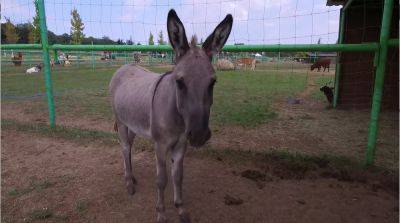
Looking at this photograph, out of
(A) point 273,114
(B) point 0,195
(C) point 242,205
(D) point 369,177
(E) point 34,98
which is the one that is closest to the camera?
(C) point 242,205

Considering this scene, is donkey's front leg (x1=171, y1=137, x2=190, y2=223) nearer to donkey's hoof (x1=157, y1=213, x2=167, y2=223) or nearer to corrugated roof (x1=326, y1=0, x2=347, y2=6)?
donkey's hoof (x1=157, y1=213, x2=167, y2=223)

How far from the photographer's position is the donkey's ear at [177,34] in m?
2.50

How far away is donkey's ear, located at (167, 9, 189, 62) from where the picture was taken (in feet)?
8.19

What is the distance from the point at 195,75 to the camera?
7.61 ft

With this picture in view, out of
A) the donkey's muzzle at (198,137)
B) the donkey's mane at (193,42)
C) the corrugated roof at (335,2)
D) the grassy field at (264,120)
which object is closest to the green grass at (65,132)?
the grassy field at (264,120)

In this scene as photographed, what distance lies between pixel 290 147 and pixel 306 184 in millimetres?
1394

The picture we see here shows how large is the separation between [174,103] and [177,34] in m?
0.59

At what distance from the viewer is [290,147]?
5.17 meters

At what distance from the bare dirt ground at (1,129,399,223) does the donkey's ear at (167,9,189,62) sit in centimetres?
165

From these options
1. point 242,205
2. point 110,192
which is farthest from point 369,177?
point 110,192

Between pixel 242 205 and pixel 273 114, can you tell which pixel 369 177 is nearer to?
pixel 242 205

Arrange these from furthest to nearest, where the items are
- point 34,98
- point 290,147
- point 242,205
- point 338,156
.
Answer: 1. point 34,98
2. point 290,147
3. point 338,156
4. point 242,205

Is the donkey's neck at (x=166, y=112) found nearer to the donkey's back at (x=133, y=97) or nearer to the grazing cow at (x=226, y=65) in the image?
the donkey's back at (x=133, y=97)

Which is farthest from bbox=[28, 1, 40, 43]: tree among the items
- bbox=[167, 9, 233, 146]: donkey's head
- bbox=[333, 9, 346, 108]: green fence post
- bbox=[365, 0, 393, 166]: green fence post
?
bbox=[333, 9, 346, 108]: green fence post
